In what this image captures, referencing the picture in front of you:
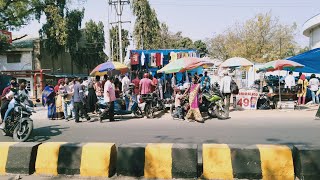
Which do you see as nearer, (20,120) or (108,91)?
(20,120)

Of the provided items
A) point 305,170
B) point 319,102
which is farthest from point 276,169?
point 319,102

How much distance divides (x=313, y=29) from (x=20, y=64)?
28694 millimetres

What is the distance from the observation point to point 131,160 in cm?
480

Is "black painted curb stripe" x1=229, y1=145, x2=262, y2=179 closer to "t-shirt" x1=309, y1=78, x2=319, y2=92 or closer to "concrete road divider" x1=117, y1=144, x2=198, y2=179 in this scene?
"concrete road divider" x1=117, y1=144, x2=198, y2=179

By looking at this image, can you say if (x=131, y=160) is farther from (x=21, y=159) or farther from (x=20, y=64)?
(x=20, y=64)

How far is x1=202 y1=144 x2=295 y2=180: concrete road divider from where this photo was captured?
178 inches

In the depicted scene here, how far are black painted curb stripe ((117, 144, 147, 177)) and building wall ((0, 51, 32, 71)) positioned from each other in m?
29.1

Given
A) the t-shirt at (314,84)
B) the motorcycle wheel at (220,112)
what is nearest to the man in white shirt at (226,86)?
the motorcycle wheel at (220,112)

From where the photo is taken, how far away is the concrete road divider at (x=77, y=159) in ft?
16.0

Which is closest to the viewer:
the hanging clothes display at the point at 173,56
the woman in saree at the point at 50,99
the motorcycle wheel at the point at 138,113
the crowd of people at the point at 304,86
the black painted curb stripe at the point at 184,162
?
the black painted curb stripe at the point at 184,162

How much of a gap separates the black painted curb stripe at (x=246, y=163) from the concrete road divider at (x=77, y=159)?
185cm

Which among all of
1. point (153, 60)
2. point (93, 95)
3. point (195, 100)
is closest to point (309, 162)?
point (195, 100)

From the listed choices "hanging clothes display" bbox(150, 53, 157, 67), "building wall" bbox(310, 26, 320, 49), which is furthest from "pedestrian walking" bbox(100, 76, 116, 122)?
"building wall" bbox(310, 26, 320, 49)

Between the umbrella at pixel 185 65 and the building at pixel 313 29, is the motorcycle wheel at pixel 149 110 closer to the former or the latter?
the umbrella at pixel 185 65
